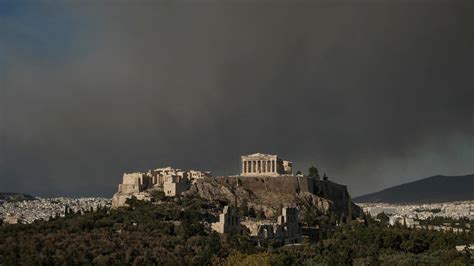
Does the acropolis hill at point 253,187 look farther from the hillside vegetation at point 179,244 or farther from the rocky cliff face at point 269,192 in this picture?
the hillside vegetation at point 179,244

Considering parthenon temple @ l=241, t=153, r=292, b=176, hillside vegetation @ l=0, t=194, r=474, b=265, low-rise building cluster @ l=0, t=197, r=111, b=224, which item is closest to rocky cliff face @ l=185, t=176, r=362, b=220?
parthenon temple @ l=241, t=153, r=292, b=176

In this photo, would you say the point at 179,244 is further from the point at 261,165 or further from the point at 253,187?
the point at 261,165

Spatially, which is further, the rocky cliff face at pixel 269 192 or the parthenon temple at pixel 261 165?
the parthenon temple at pixel 261 165

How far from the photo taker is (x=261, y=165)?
9738 cm

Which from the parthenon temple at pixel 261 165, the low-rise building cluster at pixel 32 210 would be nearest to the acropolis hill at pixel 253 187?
the parthenon temple at pixel 261 165

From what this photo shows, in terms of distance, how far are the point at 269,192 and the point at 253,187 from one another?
2052 mm

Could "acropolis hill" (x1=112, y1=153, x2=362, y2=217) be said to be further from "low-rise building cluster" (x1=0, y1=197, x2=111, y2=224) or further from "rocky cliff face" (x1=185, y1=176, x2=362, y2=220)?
"low-rise building cluster" (x1=0, y1=197, x2=111, y2=224)

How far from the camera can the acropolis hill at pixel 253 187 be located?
286 feet

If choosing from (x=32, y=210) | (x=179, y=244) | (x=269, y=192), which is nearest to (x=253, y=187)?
(x=269, y=192)

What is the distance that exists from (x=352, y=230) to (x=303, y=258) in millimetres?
16907

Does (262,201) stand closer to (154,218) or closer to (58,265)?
(154,218)

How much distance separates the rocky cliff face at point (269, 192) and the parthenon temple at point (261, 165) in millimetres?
4139

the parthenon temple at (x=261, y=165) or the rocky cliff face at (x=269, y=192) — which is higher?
the parthenon temple at (x=261, y=165)

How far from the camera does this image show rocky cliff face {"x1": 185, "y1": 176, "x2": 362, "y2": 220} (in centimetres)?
8675
